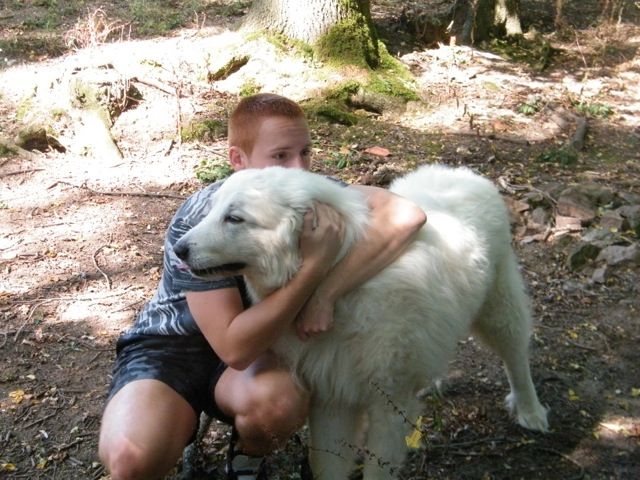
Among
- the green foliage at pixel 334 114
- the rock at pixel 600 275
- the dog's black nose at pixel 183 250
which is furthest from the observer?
the green foliage at pixel 334 114

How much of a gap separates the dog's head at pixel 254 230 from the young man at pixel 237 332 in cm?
6

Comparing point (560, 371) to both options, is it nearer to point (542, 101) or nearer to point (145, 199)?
point (145, 199)

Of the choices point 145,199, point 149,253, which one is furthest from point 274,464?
point 145,199

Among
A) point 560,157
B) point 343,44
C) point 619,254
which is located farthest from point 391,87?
point 619,254

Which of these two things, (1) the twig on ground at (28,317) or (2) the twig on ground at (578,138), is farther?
(2) the twig on ground at (578,138)

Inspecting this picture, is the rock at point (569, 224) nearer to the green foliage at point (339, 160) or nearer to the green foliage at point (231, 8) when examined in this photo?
the green foliage at point (339, 160)

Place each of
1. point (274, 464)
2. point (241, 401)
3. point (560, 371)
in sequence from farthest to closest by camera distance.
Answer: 1. point (560, 371)
2. point (274, 464)
3. point (241, 401)

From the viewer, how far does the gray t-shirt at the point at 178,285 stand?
237 cm

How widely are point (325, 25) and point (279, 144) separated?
15.4 ft

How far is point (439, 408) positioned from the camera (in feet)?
10.3

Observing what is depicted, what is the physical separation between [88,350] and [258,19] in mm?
4550

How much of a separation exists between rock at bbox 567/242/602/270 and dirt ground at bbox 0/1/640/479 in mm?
61

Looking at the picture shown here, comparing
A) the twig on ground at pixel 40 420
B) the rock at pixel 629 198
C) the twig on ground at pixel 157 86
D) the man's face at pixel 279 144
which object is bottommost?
the twig on ground at pixel 40 420

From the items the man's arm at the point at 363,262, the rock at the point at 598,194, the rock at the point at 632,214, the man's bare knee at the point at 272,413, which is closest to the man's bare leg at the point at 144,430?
the man's bare knee at the point at 272,413
